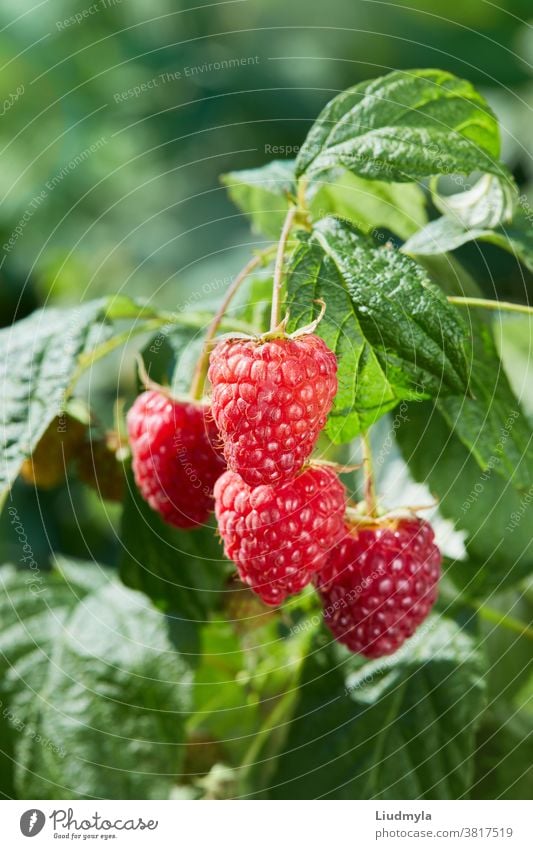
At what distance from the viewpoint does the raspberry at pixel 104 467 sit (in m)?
0.71

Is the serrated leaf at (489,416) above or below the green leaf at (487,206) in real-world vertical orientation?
below

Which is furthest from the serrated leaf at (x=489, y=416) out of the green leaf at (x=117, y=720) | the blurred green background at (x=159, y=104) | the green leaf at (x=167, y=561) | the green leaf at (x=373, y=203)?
the blurred green background at (x=159, y=104)

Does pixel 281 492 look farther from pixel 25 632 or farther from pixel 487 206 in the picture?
pixel 25 632

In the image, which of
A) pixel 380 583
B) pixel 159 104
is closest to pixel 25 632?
pixel 380 583

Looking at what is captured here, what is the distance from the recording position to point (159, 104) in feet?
4.72

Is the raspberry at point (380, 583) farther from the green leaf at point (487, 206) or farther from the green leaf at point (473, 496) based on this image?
the green leaf at point (487, 206)

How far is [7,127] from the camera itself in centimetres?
151

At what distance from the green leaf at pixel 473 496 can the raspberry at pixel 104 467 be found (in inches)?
8.9

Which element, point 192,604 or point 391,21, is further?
point 391,21

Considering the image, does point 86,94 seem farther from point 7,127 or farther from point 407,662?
point 407,662

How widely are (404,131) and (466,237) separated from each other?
0.09 metres

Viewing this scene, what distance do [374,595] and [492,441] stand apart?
0.37ft

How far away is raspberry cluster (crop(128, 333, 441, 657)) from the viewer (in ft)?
1.42

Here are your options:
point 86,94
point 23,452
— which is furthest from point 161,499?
point 86,94
